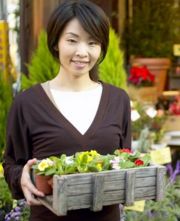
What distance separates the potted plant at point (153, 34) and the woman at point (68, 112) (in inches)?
164

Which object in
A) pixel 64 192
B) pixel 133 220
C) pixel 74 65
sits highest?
pixel 74 65

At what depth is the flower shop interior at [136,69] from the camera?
123 inches

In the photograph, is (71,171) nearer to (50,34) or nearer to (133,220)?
(50,34)

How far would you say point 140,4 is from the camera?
650 centimetres

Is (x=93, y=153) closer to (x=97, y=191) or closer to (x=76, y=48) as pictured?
(x=97, y=191)

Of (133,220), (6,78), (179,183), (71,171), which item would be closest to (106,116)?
(71,171)

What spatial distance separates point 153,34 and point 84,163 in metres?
4.74

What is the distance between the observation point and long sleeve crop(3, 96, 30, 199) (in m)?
1.77

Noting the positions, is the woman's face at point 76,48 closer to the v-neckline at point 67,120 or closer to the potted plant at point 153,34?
the v-neckline at point 67,120

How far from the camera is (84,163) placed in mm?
1597

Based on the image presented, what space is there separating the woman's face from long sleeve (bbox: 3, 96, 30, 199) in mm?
198

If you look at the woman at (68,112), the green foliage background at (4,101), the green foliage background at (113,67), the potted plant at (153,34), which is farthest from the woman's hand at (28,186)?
the potted plant at (153,34)

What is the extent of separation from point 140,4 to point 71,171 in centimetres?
513

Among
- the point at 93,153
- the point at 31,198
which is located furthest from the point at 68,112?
the point at 31,198
